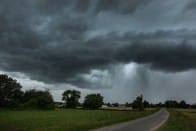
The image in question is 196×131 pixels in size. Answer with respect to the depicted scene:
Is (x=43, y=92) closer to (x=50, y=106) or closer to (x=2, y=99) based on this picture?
(x=50, y=106)

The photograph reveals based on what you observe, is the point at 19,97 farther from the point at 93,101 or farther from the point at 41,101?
the point at 93,101

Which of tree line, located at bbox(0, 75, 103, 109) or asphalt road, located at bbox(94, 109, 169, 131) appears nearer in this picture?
asphalt road, located at bbox(94, 109, 169, 131)

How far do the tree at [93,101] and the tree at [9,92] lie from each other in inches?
1645

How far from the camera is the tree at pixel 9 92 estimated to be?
127500 millimetres

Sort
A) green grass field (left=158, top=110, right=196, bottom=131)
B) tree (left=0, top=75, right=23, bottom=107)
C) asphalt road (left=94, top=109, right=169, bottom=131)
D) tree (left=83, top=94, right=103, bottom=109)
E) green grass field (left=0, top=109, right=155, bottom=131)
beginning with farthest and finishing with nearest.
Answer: tree (left=83, top=94, right=103, bottom=109), tree (left=0, top=75, right=23, bottom=107), green grass field (left=158, top=110, right=196, bottom=131), green grass field (left=0, top=109, right=155, bottom=131), asphalt road (left=94, top=109, right=169, bottom=131)

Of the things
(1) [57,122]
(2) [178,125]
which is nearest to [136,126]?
(2) [178,125]

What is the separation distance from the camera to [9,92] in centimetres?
13200

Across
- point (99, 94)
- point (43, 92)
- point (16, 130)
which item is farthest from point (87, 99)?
point (16, 130)

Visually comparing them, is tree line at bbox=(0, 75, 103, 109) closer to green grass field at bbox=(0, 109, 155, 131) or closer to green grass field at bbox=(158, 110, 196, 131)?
green grass field at bbox=(0, 109, 155, 131)

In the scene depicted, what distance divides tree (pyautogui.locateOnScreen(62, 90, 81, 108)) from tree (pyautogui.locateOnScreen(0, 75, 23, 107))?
40876 millimetres

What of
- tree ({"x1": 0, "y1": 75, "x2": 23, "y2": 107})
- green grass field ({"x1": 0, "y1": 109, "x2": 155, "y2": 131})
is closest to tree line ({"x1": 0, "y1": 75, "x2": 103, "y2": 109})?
tree ({"x1": 0, "y1": 75, "x2": 23, "y2": 107})

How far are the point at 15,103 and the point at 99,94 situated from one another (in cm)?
5701

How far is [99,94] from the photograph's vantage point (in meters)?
176

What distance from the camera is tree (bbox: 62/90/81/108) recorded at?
179125 millimetres
